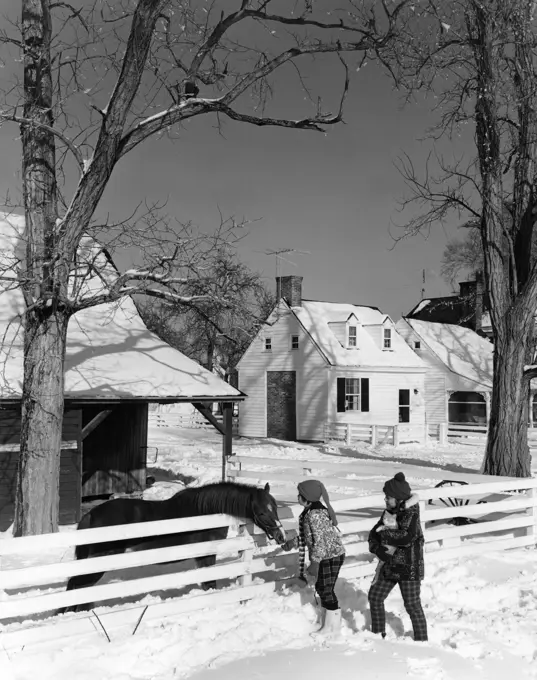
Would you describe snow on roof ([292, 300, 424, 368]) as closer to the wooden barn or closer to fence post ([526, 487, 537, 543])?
the wooden barn

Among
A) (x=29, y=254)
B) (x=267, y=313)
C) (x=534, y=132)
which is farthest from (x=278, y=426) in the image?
(x=29, y=254)

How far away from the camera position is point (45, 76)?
1052 cm

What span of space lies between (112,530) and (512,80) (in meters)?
14.3

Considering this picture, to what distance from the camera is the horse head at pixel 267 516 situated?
735 cm

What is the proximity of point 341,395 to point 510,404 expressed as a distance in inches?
737

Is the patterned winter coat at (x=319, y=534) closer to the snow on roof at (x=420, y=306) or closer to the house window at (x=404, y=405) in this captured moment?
the house window at (x=404, y=405)

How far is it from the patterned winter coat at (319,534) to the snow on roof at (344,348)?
2742 centimetres

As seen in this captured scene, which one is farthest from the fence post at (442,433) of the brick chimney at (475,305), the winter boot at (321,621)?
the winter boot at (321,621)

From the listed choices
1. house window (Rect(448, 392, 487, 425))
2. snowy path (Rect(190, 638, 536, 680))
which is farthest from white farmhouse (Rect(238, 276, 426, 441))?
snowy path (Rect(190, 638, 536, 680))

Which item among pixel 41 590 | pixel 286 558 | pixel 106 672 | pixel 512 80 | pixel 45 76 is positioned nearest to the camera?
pixel 106 672

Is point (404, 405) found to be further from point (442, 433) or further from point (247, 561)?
point (247, 561)

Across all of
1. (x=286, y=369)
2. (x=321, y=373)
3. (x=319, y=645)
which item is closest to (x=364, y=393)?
(x=321, y=373)

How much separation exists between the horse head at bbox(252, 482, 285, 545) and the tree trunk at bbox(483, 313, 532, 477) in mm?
9569

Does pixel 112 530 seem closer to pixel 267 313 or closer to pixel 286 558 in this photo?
pixel 286 558
